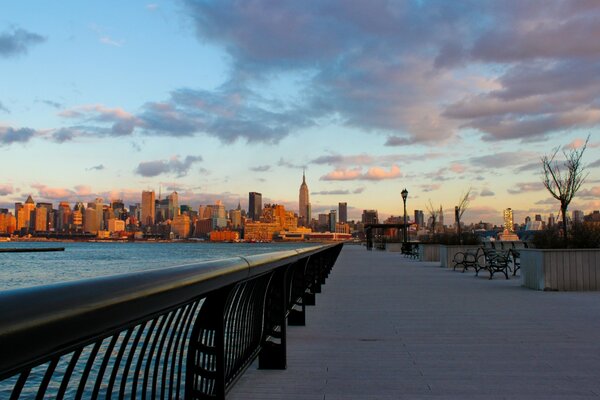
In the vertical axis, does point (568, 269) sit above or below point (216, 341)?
below

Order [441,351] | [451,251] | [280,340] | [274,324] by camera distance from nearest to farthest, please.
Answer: [274,324] < [280,340] < [441,351] < [451,251]

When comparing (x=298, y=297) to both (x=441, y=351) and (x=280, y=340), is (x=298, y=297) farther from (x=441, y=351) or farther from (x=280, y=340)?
(x=441, y=351)

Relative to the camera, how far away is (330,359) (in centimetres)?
609

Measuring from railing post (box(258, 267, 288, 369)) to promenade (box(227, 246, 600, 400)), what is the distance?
14 centimetres

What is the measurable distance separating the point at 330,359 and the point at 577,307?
19.4 ft

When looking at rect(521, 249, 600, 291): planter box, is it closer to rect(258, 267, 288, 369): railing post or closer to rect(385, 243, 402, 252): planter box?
rect(258, 267, 288, 369): railing post

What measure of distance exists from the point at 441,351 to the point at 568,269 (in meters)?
7.56

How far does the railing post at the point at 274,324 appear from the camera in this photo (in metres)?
5.59

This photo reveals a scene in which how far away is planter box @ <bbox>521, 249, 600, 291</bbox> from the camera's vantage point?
1245 cm

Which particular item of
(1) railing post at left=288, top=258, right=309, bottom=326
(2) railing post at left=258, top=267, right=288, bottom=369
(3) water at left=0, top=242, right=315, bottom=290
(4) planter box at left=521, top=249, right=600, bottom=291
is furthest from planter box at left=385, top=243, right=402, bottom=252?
(2) railing post at left=258, top=267, right=288, bottom=369

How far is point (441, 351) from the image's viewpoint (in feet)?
21.2

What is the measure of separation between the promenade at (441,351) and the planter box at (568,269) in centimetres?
109

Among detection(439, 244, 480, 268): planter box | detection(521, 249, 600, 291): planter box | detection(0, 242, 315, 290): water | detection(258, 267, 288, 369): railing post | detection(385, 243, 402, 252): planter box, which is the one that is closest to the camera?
detection(258, 267, 288, 369): railing post

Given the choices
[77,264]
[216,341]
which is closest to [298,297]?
[216,341]
